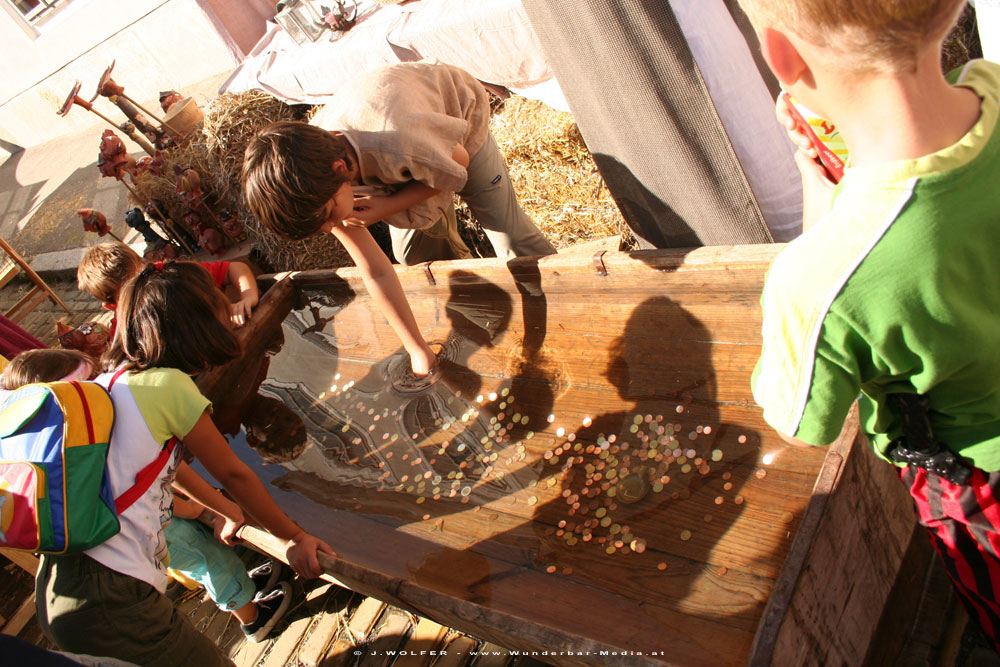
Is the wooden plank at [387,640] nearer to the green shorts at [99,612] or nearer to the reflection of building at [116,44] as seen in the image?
the green shorts at [99,612]

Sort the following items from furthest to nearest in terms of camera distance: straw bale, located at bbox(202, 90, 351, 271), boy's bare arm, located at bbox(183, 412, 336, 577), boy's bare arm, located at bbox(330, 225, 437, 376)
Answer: straw bale, located at bbox(202, 90, 351, 271) → boy's bare arm, located at bbox(330, 225, 437, 376) → boy's bare arm, located at bbox(183, 412, 336, 577)

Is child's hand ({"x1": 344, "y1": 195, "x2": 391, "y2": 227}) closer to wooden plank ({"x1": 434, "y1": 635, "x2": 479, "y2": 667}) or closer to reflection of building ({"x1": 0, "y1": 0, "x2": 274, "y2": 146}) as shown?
wooden plank ({"x1": 434, "y1": 635, "x2": 479, "y2": 667})

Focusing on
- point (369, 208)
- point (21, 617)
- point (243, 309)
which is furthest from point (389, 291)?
point (21, 617)

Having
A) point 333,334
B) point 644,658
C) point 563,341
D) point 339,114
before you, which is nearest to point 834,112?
point 644,658

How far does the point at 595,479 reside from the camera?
2.34 metres

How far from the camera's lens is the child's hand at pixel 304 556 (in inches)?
95.0

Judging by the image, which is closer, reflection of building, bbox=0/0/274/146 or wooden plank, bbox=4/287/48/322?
wooden plank, bbox=4/287/48/322

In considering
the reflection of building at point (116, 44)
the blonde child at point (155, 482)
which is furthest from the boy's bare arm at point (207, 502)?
the reflection of building at point (116, 44)

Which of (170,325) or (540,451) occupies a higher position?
(170,325)

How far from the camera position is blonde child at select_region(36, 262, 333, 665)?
2193mm

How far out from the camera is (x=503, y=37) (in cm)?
417

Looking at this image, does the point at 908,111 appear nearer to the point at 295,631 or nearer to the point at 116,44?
the point at 295,631

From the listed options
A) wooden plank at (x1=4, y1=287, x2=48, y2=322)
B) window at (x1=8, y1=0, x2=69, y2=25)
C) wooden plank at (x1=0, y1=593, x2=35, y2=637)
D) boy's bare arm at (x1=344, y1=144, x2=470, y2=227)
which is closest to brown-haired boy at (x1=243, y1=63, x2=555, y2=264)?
boy's bare arm at (x1=344, y1=144, x2=470, y2=227)

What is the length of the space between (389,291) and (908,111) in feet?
7.89
